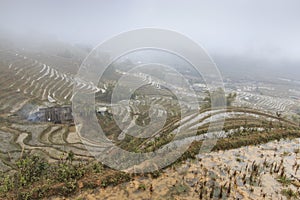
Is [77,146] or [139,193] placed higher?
[139,193]

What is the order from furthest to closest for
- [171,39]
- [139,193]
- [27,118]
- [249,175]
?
[27,118] < [171,39] < [249,175] < [139,193]

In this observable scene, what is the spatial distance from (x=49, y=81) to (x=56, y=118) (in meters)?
21.1

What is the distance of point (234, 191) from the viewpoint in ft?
27.8

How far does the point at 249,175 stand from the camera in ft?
31.7

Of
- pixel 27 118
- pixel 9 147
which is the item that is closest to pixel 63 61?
pixel 27 118

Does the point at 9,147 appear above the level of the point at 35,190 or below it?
below

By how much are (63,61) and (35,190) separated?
237 ft

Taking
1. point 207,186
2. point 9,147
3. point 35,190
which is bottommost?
point 9,147

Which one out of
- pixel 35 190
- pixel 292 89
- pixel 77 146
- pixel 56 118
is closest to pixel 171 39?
pixel 35 190

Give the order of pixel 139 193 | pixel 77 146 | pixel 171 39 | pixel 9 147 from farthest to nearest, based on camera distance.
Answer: pixel 77 146 < pixel 9 147 < pixel 171 39 < pixel 139 193

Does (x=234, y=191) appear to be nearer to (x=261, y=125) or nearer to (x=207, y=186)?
(x=207, y=186)

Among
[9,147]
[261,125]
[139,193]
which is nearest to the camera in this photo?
[139,193]

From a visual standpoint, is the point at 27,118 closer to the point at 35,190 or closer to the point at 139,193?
the point at 35,190

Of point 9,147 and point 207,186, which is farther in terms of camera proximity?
point 9,147
